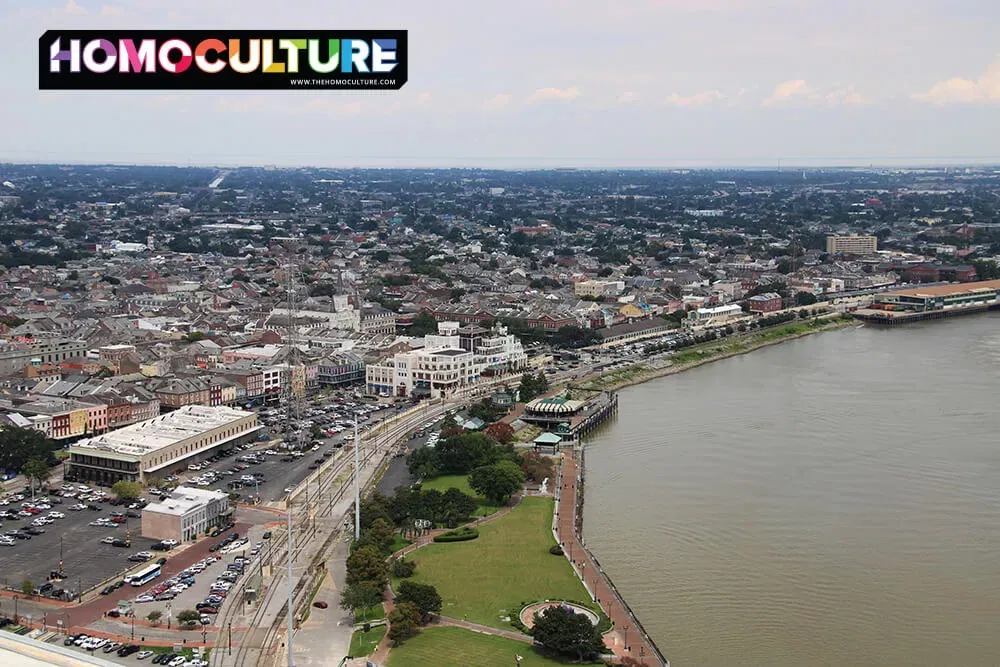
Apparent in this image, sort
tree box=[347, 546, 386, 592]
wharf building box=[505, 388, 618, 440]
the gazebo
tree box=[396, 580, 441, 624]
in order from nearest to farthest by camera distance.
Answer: tree box=[396, 580, 441, 624] → tree box=[347, 546, 386, 592] → the gazebo → wharf building box=[505, 388, 618, 440]

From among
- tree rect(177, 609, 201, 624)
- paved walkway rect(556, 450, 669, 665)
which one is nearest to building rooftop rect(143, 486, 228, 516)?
tree rect(177, 609, 201, 624)

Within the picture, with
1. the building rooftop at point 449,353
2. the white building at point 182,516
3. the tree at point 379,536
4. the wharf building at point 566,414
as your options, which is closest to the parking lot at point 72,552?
the white building at point 182,516

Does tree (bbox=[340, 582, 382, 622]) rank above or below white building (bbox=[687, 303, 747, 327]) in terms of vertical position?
below

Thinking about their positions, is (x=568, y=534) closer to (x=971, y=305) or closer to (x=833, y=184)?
(x=971, y=305)

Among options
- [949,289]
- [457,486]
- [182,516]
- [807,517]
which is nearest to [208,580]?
[182,516]

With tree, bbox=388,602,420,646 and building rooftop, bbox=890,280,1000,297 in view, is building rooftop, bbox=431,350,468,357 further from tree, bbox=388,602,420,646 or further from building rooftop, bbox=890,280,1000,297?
building rooftop, bbox=890,280,1000,297

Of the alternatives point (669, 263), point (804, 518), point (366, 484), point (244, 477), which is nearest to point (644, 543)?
point (804, 518)
